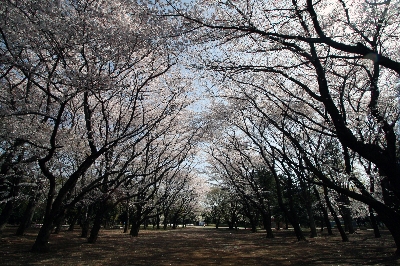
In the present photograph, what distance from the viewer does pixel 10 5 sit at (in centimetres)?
885

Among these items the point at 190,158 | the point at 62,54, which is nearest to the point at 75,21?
the point at 62,54

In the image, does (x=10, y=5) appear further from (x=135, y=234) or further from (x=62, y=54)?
(x=135, y=234)

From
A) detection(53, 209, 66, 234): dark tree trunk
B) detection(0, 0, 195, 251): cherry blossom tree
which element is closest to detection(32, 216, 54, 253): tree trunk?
detection(0, 0, 195, 251): cherry blossom tree

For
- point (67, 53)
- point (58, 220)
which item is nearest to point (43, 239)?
point (58, 220)

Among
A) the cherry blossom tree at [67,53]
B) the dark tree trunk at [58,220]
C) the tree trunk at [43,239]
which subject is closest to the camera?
the cherry blossom tree at [67,53]

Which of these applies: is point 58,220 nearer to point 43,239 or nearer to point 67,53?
point 43,239

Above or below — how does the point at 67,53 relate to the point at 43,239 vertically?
above

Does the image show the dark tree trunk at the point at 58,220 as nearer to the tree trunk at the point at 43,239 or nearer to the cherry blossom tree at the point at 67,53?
the cherry blossom tree at the point at 67,53

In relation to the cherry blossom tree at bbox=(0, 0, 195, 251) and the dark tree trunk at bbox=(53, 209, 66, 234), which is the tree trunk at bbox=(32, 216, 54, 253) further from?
the dark tree trunk at bbox=(53, 209, 66, 234)

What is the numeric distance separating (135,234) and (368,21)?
24034 millimetres

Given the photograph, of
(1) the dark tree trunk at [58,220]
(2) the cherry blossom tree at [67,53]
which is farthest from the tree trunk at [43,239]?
(1) the dark tree trunk at [58,220]

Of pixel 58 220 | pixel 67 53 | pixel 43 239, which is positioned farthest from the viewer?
pixel 58 220

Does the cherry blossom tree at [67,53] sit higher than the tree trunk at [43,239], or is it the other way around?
the cherry blossom tree at [67,53]

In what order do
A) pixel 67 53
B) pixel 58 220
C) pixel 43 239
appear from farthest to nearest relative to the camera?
1. pixel 58 220
2. pixel 43 239
3. pixel 67 53
